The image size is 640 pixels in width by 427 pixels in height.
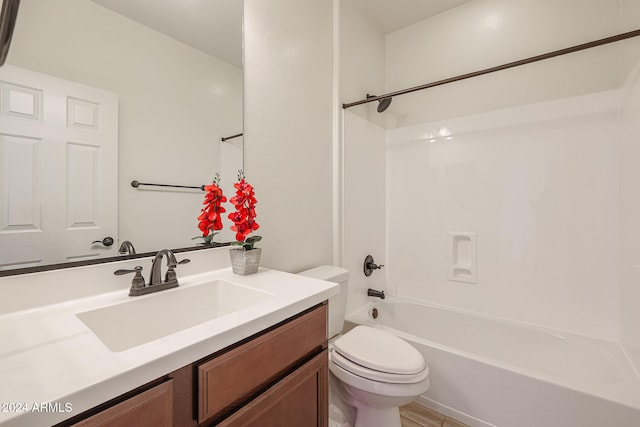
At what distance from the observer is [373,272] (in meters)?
2.24

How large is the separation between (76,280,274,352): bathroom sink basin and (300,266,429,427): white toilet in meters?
0.55

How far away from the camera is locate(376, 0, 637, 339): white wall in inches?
65.8

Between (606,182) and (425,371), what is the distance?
1.59 m

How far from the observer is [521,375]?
1.32 meters

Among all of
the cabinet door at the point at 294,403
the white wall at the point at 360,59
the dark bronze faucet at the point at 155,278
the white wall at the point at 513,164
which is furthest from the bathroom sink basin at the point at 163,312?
the white wall at the point at 513,164

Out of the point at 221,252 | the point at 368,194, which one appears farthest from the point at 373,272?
the point at 221,252

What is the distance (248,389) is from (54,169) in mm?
819

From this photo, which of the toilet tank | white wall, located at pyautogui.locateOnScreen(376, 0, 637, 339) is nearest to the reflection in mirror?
the toilet tank

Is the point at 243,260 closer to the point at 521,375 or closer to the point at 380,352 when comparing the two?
the point at 380,352

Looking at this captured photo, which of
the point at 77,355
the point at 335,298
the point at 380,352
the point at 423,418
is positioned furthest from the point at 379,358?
the point at 77,355

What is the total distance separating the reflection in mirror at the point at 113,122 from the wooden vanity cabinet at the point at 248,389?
1.89 feet

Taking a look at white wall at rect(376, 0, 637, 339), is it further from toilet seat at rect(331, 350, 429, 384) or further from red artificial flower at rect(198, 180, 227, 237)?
red artificial flower at rect(198, 180, 227, 237)

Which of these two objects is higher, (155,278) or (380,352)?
(155,278)

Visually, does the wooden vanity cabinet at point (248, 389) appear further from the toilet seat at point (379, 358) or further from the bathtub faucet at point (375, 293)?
the bathtub faucet at point (375, 293)
